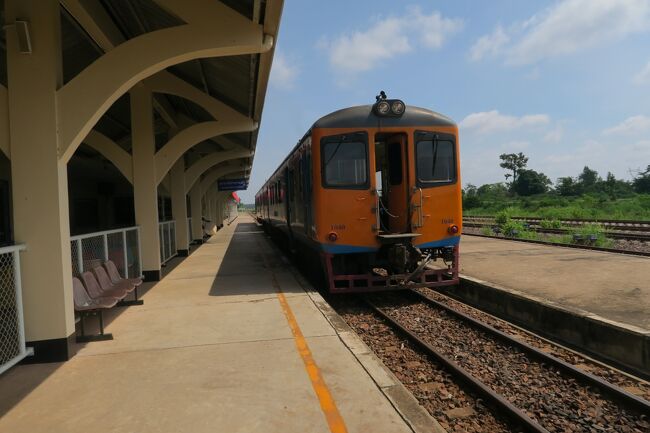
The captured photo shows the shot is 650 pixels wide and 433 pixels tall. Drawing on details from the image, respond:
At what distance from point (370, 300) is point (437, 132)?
3.28 metres

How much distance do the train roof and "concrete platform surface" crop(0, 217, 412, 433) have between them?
10.3 ft

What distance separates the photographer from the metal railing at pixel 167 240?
11.4 m

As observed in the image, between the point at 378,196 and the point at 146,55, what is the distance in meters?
4.31

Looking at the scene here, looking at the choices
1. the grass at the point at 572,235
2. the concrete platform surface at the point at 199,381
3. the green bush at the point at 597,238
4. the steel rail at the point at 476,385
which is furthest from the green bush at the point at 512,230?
the concrete platform surface at the point at 199,381

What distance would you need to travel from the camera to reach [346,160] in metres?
7.84

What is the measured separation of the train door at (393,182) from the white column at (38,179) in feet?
16.7

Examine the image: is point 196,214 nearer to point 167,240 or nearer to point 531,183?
point 167,240

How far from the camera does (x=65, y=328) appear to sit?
4660 millimetres

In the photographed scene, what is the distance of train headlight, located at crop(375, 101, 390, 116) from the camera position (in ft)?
25.8

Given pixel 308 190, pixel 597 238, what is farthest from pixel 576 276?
pixel 597 238

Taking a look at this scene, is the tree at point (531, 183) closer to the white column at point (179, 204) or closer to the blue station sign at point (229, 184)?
the blue station sign at point (229, 184)

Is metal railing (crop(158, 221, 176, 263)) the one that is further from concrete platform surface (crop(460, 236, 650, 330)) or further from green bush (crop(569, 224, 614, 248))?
green bush (crop(569, 224, 614, 248))

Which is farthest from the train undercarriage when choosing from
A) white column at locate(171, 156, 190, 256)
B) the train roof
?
white column at locate(171, 156, 190, 256)

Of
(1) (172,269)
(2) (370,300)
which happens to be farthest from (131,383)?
(1) (172,269)
